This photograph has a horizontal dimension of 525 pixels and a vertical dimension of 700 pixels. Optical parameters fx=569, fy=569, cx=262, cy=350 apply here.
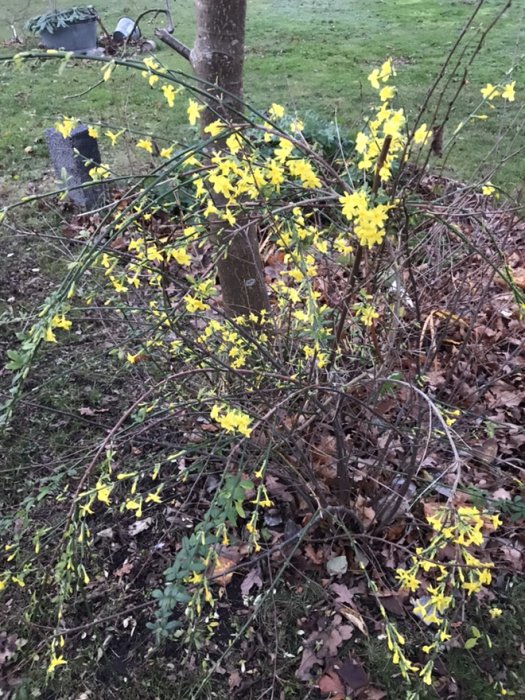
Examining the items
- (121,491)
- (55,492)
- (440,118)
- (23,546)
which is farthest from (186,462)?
(440,118)

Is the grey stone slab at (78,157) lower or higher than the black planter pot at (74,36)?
lower

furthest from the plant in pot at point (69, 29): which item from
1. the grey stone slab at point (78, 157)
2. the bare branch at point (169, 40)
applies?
the bare branch at point (169, 40)

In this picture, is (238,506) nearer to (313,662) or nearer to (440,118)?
(313,662)

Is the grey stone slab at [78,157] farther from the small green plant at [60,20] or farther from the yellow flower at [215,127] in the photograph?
the small green plant at [60,20]

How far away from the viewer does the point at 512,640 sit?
2.16m

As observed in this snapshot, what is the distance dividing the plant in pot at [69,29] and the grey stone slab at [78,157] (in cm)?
500

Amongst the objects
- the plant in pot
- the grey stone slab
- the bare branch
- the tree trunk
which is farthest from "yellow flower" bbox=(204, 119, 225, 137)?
the plant in pot

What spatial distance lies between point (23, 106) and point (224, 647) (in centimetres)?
689

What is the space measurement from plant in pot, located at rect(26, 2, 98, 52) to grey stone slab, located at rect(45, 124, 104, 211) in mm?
4998

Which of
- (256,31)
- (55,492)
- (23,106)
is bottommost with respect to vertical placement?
(55,492)

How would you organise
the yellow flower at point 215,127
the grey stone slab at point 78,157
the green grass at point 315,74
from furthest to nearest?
1. the green grass at point 315,74
2. the grey stone slab at point 78,157
3. the yellow flower at point 215,127

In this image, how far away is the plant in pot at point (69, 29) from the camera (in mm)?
8570

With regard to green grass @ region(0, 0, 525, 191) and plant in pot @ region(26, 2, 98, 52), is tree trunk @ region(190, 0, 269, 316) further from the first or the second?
plant in pot @ region(26, 2, 98, 52)

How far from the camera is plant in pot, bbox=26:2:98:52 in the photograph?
8570mm
